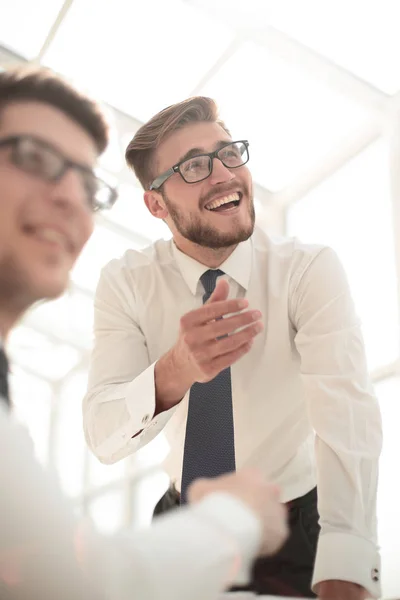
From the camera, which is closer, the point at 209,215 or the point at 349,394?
the point at 349,394

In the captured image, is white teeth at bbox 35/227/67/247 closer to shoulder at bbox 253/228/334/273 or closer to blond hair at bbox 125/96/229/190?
shoulder at bbox 253/228/334/273

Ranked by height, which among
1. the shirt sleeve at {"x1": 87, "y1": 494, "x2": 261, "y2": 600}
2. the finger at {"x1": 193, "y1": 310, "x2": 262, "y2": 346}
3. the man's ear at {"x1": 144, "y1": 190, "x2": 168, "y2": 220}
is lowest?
the shirt sleeve at {"x1": 87, "y1": 494, "x2": 261, "y2": 600}

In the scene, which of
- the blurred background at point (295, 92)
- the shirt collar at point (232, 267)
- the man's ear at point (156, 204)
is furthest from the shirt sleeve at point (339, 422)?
the blurred background at point (295, 92)

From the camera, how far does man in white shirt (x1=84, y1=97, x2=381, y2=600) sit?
57.7 inches

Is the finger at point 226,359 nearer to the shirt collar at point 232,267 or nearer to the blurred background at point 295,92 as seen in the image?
the shirt collar at point 232,267

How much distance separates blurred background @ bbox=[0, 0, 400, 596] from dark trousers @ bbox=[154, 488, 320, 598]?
1.14 m

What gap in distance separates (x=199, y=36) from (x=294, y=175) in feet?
3.48

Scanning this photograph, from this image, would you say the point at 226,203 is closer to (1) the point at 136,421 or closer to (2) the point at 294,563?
Answer: (1) the point at 136,421

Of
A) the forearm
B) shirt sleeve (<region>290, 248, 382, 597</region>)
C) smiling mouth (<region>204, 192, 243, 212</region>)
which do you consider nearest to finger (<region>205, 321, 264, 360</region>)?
the forearm

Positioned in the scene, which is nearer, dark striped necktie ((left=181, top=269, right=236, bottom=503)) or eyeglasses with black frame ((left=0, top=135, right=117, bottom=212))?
eyeglasses with black frame ((left=0, top=135, right=117, bottom=212))

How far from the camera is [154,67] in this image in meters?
3.89

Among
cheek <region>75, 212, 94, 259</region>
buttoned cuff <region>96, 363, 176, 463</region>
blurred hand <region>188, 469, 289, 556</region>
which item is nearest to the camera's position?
blurred hand <region>188, 469, 289, 556</region>

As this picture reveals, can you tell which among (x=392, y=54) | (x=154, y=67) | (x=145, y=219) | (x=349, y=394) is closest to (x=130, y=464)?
(x=145, y=219)

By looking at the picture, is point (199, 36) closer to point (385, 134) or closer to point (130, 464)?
point (385, 134)
